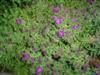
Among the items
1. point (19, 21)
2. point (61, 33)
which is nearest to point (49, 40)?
point (61, 33)

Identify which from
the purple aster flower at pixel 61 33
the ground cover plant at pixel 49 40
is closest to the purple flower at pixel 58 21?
the ground cover plant at pixel 49 40

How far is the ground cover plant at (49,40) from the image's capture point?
405 centimetres

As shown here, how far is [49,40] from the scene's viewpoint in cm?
422

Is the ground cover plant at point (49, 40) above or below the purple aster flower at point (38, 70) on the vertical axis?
above

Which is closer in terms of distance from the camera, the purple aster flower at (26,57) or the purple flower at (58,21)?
the purple aster flower at (26,57)

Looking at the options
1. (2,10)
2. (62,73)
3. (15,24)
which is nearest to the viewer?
(62,73)

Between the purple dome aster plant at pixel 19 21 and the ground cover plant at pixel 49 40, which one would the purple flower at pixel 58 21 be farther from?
the purple dome aster plant at pixel 19 21

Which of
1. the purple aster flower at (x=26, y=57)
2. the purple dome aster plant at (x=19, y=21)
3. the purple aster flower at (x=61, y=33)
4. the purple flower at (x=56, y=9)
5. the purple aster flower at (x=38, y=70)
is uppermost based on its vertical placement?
the purple flower at (x=56, y=9)

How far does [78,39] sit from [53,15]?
674 millimetres

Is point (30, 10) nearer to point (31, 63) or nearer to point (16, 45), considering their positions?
point (16, 45)

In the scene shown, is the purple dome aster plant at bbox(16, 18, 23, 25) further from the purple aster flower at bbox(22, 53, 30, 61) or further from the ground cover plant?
the purple aster flower at bbox(22, 53, 30, 61)

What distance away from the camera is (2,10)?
4746 millimetres

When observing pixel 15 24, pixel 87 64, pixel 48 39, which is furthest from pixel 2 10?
pixel 87 64

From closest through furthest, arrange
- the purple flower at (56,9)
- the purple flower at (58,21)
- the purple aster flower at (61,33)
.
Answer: the purple aster flower at (61,33) → the purple flower at (58,21) → the purple flower at (56,9)
